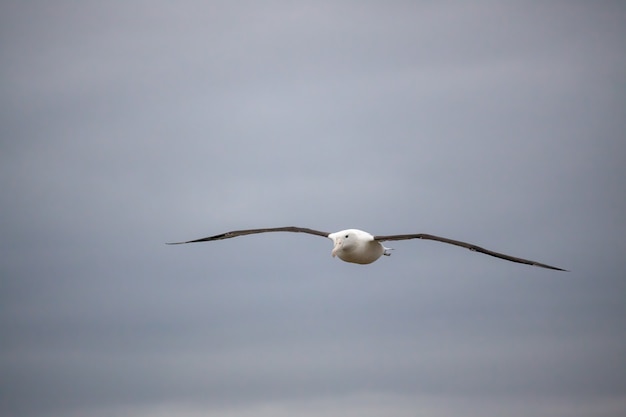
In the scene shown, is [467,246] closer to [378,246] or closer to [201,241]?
[378,246]

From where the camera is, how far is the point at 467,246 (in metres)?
56.8

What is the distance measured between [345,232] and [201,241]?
6.60 m

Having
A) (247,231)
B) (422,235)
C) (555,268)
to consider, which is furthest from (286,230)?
(555,268)

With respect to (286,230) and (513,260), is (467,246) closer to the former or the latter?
(513,260)

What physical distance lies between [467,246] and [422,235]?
1.60m

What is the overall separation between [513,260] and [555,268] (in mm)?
1981

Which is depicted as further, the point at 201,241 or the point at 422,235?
the point at 201,241

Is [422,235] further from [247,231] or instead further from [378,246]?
[247,231]

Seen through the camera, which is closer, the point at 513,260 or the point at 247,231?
the point at 513,260

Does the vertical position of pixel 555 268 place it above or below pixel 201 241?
below

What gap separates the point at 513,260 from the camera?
187 ft

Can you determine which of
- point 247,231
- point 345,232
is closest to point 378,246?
point 345,232

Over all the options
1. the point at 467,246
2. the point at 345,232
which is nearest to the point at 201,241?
the point at 345,232

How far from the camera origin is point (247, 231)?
61562 millimetres
